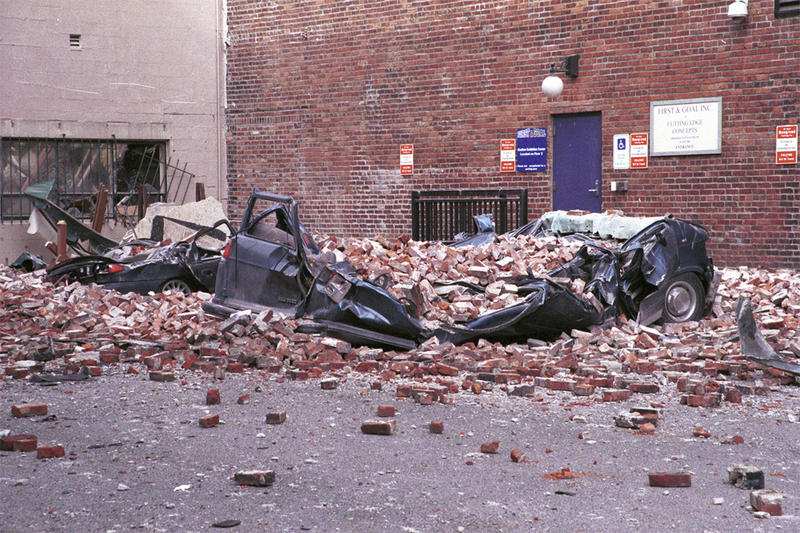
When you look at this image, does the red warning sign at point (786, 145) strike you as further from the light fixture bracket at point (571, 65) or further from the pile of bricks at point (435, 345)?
the pile of bricks at point (435, 345)

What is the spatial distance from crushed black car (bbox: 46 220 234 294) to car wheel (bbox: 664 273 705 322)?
5457mm

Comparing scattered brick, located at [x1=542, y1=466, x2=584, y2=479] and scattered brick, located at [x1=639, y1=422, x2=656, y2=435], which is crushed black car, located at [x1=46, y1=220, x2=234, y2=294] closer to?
scattered brick, located at [x1=639, y1=422, x2=656, y2=435]

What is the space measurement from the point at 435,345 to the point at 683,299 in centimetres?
305

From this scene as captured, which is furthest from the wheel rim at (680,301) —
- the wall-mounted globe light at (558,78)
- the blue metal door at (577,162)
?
the wall-mounted globe light at (558,78)

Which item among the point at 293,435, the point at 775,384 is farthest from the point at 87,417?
the point at 775,384

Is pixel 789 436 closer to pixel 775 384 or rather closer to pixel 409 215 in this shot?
pixel 775 384

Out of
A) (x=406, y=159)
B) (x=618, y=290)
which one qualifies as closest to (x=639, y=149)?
(x=406, y=159)

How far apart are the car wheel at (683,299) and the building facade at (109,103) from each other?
40.8 feet

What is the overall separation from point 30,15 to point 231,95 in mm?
4541

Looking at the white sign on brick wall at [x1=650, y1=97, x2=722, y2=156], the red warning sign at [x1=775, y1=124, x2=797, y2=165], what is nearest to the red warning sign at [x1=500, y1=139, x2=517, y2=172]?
the white sign on brick wall at [x1=650, y1=97, x2=722, y2=156]

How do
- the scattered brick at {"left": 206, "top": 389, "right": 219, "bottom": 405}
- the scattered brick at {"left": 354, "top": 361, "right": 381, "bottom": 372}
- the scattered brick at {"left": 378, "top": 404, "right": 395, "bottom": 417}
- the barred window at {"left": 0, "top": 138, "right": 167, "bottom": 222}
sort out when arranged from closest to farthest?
the scattered brick at {"left": 378, "top": 404, "right": 395, "bottom": 417}, the scattered brick at {"left": 206, "top": 389, "right": 219, "bottom": 405}, the scattered brick at {"left": 354, "top": 361, "right": 381, "bottom": 372}, the barred window at {"left": 0, "top": 138, "right": 167, "bottom": 222}

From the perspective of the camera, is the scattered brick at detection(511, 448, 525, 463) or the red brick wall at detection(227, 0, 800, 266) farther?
the red brick wall at detection(227, 0, 800, 266)

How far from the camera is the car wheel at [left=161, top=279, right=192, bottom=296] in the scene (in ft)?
40.3

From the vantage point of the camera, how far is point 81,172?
1909 cm
